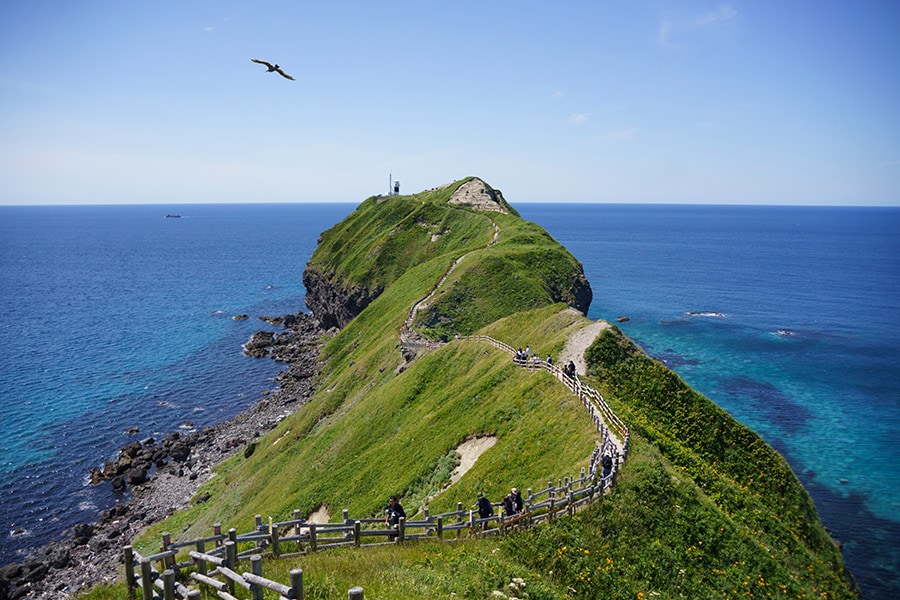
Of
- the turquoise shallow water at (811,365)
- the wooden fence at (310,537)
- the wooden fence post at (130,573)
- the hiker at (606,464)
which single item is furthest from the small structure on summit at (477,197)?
the wooden fence post at (130,573)

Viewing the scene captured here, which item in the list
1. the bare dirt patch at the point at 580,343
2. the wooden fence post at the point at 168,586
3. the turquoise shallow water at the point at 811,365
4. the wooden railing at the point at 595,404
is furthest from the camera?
the turquoise shallow water at the point at 811,365

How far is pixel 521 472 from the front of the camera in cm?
2827

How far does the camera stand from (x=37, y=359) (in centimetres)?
10462

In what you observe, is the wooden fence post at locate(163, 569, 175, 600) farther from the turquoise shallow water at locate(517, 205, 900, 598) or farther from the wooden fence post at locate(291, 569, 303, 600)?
the turquoise shallow water at locate(517, 205, 900, 598)

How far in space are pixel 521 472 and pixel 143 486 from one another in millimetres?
54453

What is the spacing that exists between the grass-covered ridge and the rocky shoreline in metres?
3.57

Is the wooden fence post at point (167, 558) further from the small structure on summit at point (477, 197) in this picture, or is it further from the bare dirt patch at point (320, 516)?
the small structure on summit at point (477, 197)

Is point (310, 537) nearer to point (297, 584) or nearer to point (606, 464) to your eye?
point (297, 584)

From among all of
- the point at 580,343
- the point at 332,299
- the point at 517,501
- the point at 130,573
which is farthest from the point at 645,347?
the point at 130,573

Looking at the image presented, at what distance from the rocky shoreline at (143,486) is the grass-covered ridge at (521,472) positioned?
11.7 ft

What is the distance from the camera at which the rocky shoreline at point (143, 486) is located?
4788 centimetres

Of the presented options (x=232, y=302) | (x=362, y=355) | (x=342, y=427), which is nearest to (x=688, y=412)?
(x=342, y=427)

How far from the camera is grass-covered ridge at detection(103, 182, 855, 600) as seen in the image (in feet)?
62.0

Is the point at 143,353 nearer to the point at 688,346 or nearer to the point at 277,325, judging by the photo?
the point at 277,325
